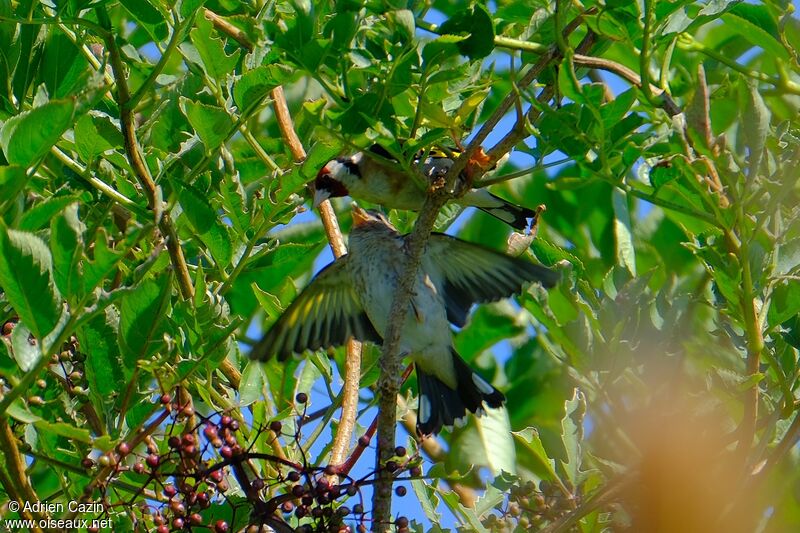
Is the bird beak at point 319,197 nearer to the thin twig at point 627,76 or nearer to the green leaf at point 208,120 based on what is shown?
the green leaf at point 208,120

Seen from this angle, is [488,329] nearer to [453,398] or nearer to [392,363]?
[453,398]

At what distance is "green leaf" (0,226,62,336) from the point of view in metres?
2.05

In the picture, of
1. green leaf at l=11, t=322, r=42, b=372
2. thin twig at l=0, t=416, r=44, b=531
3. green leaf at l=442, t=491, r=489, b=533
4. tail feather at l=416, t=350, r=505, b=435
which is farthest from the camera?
tail feather at l=416, t=350, r=505, b=435

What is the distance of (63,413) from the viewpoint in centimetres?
272

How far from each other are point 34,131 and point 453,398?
2.15m

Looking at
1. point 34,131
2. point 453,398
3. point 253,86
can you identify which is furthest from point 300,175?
point 453,398

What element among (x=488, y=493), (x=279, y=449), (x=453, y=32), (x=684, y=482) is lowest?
(x=684, y=482)

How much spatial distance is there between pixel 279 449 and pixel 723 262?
4.77 ft

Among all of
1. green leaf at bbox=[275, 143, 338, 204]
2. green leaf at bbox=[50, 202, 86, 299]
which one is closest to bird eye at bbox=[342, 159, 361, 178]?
green leaf at bbox=[275, 143, 338, 204]

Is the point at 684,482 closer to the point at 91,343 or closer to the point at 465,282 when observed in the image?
the point at 91,343

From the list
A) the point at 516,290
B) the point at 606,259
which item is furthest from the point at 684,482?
the point at 606,259

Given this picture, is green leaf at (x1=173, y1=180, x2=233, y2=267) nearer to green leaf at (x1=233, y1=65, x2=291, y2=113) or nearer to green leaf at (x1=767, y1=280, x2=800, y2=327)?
green leaf at (x1=233, y1=65, x2=291, y2=113)

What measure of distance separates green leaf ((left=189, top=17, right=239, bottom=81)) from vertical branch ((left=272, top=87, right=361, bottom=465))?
1.82 ft

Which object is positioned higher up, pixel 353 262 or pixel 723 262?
pixel 353 262
